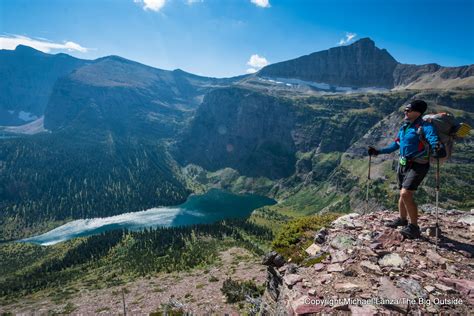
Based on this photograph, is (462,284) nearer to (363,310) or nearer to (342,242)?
(363,310)

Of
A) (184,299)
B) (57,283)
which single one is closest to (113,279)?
(57,283)

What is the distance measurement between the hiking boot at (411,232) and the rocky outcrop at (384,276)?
0.98ft

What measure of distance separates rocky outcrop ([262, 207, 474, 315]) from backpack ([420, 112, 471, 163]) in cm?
415

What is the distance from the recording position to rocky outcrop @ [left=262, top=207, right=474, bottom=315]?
29.6 feet

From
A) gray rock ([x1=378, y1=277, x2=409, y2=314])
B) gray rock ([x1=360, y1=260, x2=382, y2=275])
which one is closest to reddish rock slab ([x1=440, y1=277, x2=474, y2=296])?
gray rock ([x1=378, y1=277, x2=409, y2=314])

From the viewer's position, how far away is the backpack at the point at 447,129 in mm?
12534

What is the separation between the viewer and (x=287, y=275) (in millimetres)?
12016

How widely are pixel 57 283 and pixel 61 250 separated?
7210 centimetres

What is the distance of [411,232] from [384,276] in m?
3.73

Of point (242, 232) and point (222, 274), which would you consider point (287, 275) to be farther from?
point (242, 232)

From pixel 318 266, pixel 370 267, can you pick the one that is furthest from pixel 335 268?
pixel 370 267

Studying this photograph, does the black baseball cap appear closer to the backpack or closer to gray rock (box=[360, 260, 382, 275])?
the backpack

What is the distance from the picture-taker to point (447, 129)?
498 inches

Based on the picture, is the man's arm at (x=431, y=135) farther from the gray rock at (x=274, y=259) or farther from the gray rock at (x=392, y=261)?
the gray rock at (x=274, y=259)
